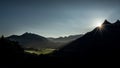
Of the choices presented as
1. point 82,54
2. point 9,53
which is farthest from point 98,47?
point 9,53

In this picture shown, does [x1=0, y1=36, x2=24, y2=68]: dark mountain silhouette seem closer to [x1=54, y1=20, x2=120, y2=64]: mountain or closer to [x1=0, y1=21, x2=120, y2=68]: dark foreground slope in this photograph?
[x1=0, y1=21, x2=120, y2=68]: dark foreground slope

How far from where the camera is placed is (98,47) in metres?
68.1

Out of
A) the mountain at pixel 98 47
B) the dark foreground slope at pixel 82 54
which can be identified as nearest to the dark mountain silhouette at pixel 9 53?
the dark foreground slope at pixel 82 54

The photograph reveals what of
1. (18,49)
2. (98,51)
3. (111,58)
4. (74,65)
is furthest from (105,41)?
(18,49)

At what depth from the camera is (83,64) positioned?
57.3 m

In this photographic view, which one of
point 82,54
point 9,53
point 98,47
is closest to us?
point 82,54

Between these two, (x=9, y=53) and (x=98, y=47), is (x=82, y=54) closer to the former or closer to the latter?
(x=98, y=47)

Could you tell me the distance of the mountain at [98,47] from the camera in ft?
195

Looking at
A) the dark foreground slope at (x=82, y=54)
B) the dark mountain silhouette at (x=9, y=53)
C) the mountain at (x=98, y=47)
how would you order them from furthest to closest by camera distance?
the dark mountain silhouette at (x=9, y=53) < the mountain at (x=98, y=47) < the dark foreground slope at (x=82, y=54)

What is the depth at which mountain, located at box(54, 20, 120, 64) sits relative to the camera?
5958cm

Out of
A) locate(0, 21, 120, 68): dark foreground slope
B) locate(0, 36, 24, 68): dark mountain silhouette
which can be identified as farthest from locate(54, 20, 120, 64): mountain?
locate(0, 36, 24, 68): dark mountain silhouette

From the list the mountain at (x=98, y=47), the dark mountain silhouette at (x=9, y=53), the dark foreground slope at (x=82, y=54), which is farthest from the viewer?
the dark mountain silhouette at (x=9, y=53)

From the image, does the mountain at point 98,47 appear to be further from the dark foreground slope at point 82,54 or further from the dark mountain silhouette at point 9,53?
the dark mountain silhouette at point 9,53

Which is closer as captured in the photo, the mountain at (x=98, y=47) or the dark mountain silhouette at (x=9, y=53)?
the mountain at (x=98, y=47)
